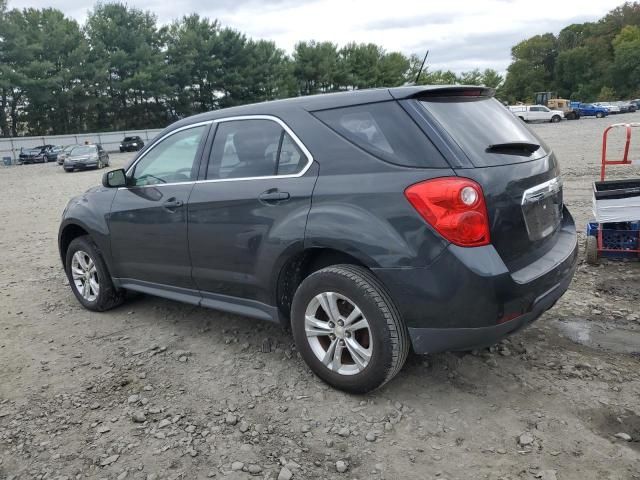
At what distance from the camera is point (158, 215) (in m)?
4.07

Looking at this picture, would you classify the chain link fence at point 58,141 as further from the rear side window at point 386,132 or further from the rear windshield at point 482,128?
the rear windshield at point 482,128

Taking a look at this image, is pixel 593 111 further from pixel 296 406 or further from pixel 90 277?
pixel 296 406

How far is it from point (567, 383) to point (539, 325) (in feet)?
2.91

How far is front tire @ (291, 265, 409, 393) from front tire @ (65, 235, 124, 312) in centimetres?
235

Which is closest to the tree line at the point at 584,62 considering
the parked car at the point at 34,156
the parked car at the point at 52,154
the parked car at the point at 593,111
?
the parked car at the point at 593,111

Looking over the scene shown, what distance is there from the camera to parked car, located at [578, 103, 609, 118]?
53.2 metres

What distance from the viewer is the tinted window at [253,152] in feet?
11.0

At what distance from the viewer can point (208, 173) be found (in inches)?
150

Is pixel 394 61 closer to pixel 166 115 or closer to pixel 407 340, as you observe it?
pixel 166 115

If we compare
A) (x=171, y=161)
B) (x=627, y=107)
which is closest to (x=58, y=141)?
(x=171, y=161)

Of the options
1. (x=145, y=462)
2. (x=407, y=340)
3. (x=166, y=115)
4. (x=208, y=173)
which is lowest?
(x=145, y=462)

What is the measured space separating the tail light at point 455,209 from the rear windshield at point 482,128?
0.69ft

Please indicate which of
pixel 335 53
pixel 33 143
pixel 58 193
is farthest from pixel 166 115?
pixel 58 193

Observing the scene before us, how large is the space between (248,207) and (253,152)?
389mm
